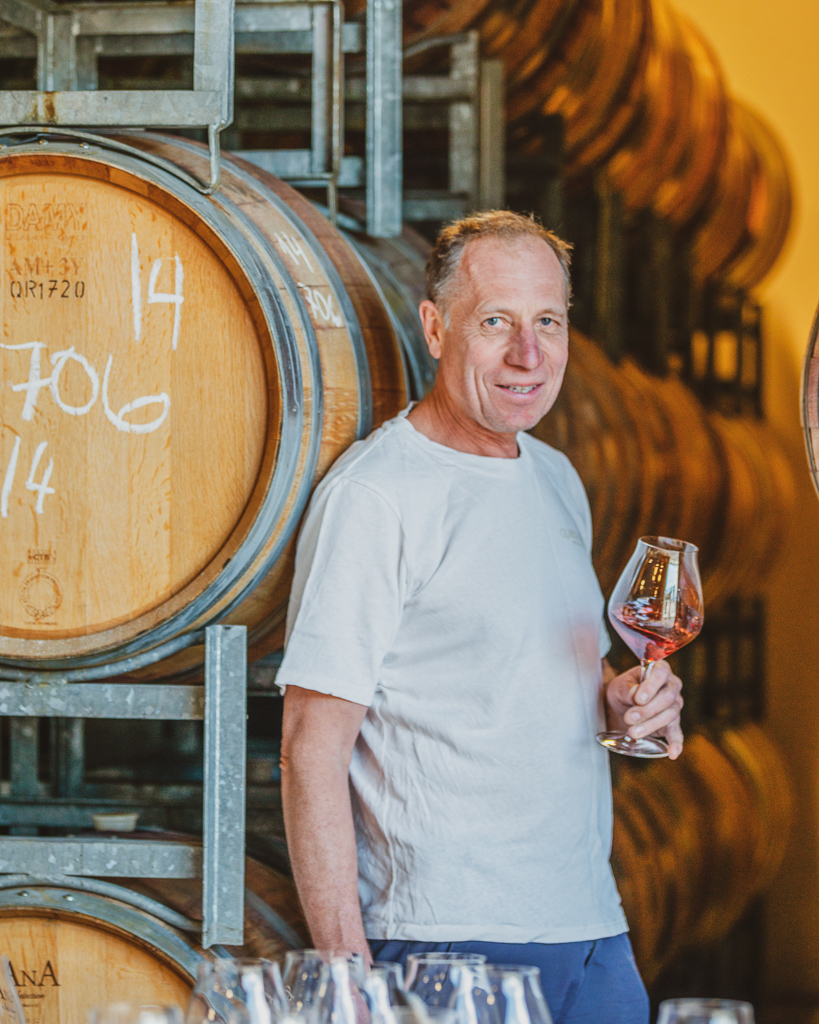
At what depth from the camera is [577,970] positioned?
5.98ft

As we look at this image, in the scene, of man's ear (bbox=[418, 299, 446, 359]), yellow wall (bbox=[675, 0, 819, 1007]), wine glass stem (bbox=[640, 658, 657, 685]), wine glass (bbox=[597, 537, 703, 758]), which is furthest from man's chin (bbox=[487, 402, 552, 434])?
yellow wall (bbox=[675, 0, 819, 1007])

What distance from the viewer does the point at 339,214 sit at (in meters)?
2.48

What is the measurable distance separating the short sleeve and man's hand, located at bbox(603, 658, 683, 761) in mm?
389

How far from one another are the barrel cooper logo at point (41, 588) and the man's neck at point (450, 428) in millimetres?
621

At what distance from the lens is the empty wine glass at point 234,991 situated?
1155mm

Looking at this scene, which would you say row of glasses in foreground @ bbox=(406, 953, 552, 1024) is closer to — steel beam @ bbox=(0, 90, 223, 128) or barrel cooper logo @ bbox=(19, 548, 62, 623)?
barrel cooper logo @ bbox=(19, 548, 62, 623)

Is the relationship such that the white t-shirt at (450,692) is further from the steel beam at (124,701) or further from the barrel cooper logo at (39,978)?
the barrel cooper logo at (39,978)

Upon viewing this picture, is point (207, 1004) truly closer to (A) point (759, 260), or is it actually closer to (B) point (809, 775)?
(A) point (759, 260)

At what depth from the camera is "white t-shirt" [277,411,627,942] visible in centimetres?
177

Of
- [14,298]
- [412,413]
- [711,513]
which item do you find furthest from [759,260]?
[14,298]

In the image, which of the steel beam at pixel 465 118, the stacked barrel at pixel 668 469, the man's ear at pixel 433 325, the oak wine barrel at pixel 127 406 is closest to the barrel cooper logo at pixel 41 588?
the oak wine barrel at pixel 127 406

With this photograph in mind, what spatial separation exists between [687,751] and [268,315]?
9.29ft

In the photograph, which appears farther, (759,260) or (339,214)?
(759,260)

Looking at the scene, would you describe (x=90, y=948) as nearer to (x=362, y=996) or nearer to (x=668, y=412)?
(x=362, y=996)
